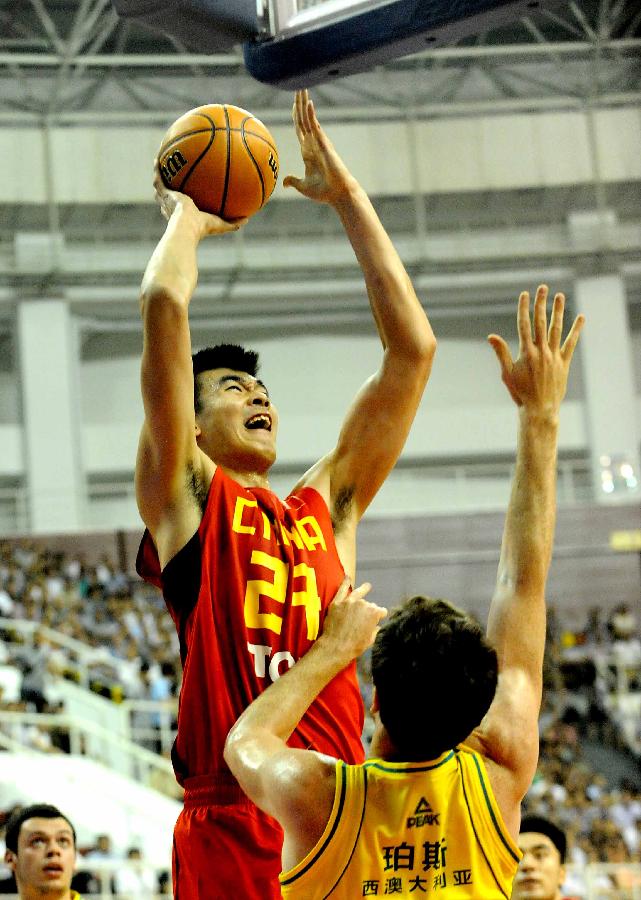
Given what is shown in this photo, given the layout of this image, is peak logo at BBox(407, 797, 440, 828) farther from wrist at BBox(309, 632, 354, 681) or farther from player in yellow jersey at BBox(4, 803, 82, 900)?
player in yellow jersey at BBox(4, 803, 82, 900)

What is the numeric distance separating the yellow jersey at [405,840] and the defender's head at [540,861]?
110 inches

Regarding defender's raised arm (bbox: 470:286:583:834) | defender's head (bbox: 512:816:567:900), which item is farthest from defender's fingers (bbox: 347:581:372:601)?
defender's head (bbox: 512:816:567:900)

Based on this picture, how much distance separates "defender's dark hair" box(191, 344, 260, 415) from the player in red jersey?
0.06 m

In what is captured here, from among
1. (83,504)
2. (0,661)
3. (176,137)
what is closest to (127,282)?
(83,504)

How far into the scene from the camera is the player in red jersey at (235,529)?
3.12 metres

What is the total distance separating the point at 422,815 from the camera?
229 cm

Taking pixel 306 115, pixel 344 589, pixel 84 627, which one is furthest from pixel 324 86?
pixel 344 589

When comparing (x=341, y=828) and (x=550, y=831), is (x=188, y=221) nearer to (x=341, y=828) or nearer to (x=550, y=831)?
(x=341, y=828)

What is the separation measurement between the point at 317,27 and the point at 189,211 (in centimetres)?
55

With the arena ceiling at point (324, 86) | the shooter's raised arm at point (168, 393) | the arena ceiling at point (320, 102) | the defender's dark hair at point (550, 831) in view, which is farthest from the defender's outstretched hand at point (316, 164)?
the arena ceiling at point (324, 86)

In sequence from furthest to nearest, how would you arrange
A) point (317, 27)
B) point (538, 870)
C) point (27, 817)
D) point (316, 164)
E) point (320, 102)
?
point (320, 102) < point (27, 817) < point (538, 870) < point (316, 164) < point (317, 27)

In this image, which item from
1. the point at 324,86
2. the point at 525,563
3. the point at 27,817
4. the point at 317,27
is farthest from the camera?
the point at 324,86

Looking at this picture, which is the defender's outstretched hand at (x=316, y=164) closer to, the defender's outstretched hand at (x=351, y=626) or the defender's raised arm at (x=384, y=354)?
the defender's raised arm at (x=384, y=354)

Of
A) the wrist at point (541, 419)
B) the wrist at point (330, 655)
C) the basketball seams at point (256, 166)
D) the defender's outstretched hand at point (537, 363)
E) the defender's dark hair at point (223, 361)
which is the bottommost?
the wrist at point (330, 655)
